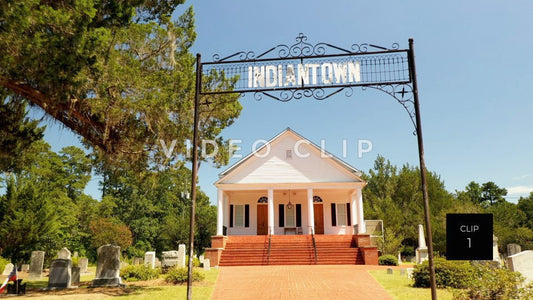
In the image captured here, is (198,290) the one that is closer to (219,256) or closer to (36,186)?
(219,256)

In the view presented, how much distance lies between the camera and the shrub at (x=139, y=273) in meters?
14.6

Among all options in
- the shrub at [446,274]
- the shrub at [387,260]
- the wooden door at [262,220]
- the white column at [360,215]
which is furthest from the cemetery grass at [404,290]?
the wooden door at [262,220]

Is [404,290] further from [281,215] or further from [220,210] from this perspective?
[281,215]

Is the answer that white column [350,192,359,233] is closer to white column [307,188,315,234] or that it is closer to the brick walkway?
white column [307,188,315,234]

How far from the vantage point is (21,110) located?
35.3ft

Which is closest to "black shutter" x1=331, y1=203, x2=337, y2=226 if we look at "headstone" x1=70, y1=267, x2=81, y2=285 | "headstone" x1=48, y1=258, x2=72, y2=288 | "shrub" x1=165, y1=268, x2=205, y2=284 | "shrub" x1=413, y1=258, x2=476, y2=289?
"shrub" x1=413, y1=258, x2=476, y2=289

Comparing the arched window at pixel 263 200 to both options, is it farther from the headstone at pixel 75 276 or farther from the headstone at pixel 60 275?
the headstone at pixel 60 275

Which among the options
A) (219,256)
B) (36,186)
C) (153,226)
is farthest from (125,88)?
(153,226)

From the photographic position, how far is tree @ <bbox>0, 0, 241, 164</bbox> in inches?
296

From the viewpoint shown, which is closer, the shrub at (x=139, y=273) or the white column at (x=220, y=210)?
the shrub at (x=139, y=273)

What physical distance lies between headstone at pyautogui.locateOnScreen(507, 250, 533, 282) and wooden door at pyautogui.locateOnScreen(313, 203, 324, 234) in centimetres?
1841

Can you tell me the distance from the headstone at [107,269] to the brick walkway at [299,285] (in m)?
3.84

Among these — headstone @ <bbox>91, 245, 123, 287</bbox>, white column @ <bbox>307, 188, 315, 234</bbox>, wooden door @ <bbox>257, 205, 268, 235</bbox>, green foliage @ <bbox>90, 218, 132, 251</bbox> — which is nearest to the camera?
headstone @ <bbox>91, 245, 123, 287</bbox>

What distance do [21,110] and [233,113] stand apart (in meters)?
9.79
